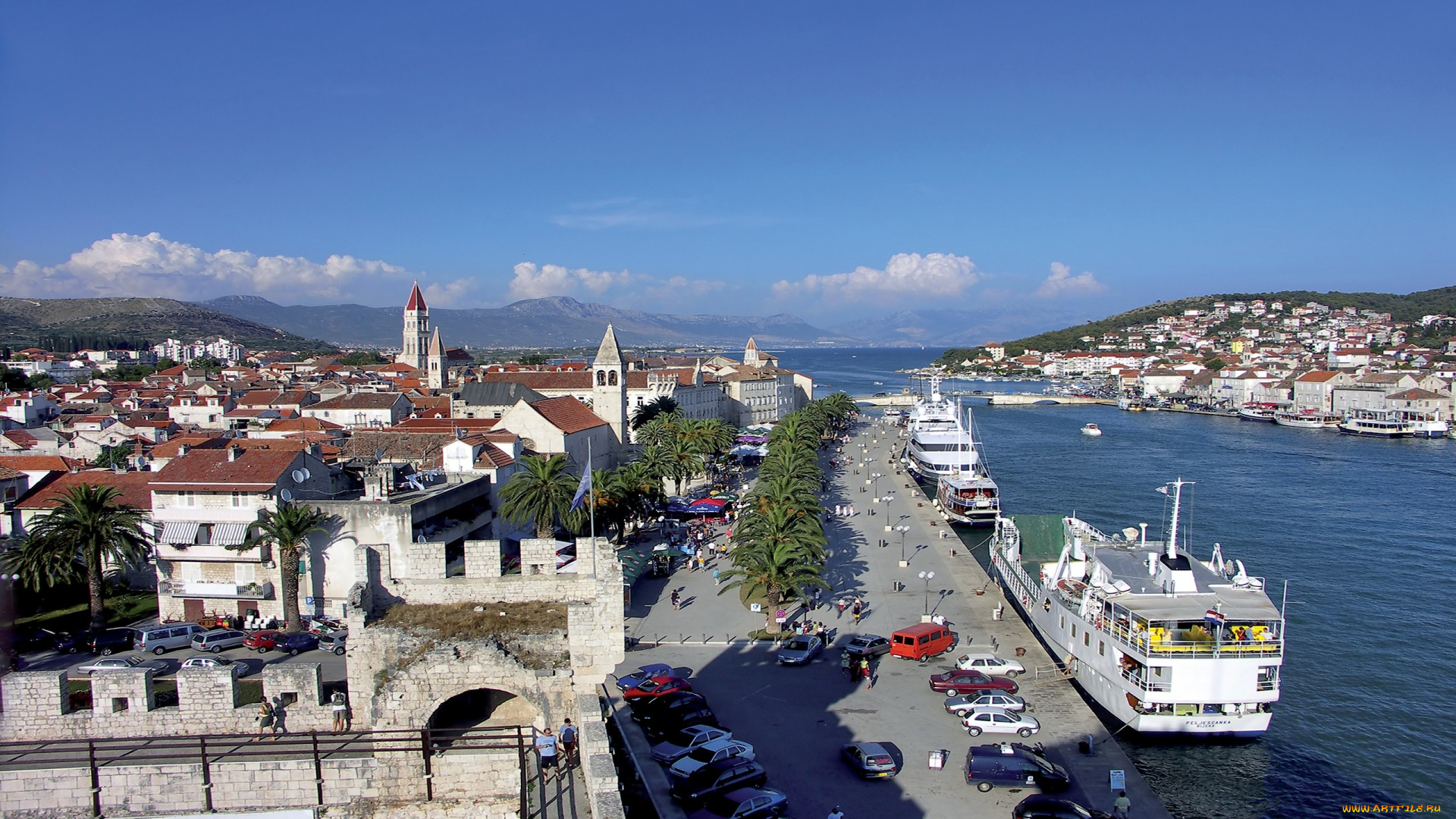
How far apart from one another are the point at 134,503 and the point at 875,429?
8297 cm

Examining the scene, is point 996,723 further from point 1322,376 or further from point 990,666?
point 1322,376

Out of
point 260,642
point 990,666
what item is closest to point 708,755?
point 990,666

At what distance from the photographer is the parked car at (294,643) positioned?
2405cm

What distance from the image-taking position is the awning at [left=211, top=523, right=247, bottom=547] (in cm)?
2683

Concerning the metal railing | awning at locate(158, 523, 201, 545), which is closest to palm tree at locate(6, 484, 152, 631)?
awning at locate(158, 523, 201, 545)

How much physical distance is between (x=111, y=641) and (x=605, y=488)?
1690 cm

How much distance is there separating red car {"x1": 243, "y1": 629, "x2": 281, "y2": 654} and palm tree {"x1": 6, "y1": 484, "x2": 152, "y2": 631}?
15.9ft

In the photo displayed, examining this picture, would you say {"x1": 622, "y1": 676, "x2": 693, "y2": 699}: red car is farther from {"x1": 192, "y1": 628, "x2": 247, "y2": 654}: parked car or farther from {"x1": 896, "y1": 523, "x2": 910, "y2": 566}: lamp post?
{"x1": 896, "y1": 523, "x2": 910, "y2": 566}: lamp post

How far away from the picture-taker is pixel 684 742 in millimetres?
18719

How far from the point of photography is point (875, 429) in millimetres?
104938

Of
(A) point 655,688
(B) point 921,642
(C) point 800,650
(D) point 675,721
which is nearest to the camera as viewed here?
(D) point 675,721

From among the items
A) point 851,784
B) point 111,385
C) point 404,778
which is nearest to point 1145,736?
point 851,784

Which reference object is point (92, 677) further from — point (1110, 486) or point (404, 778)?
point (1110, 486)

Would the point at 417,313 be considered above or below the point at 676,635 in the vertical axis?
above
